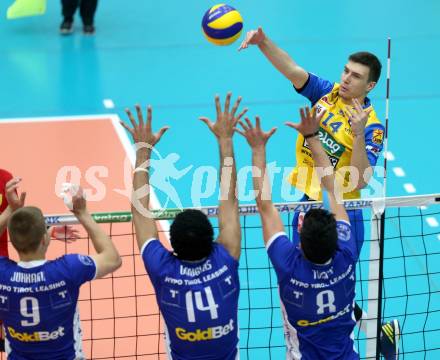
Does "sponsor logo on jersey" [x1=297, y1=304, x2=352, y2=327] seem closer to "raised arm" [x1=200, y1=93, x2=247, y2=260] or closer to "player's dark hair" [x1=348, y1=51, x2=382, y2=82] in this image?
"raised arm" [x1=200, y1=93, x2=247, y2=260]

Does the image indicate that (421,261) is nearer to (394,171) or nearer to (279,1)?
(394,171)

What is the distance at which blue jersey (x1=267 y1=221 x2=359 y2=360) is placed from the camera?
16.3ft

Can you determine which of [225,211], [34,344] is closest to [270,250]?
[225,211]

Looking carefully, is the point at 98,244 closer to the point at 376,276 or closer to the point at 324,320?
the point at 324,320

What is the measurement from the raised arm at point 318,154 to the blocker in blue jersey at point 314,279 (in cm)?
17

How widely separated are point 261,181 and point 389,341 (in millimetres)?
2068

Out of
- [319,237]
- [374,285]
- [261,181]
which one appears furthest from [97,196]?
[319,237]

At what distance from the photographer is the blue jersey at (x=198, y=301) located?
474 centimetres

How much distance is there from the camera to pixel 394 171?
10.6 meters

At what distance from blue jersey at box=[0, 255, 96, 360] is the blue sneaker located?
270 cm

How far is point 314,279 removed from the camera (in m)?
4.95

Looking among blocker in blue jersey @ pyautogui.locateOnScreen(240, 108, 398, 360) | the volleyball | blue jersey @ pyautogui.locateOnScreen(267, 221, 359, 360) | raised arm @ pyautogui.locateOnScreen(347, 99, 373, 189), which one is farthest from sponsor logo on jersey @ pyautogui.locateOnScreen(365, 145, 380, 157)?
the volleyball

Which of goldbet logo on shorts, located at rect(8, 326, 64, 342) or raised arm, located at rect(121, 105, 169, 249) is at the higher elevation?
raised arm, located at rect(121, 105, 169, 249)

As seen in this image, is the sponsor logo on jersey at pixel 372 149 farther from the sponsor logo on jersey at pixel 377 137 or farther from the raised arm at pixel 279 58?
the raised arm at pixel 279 58
